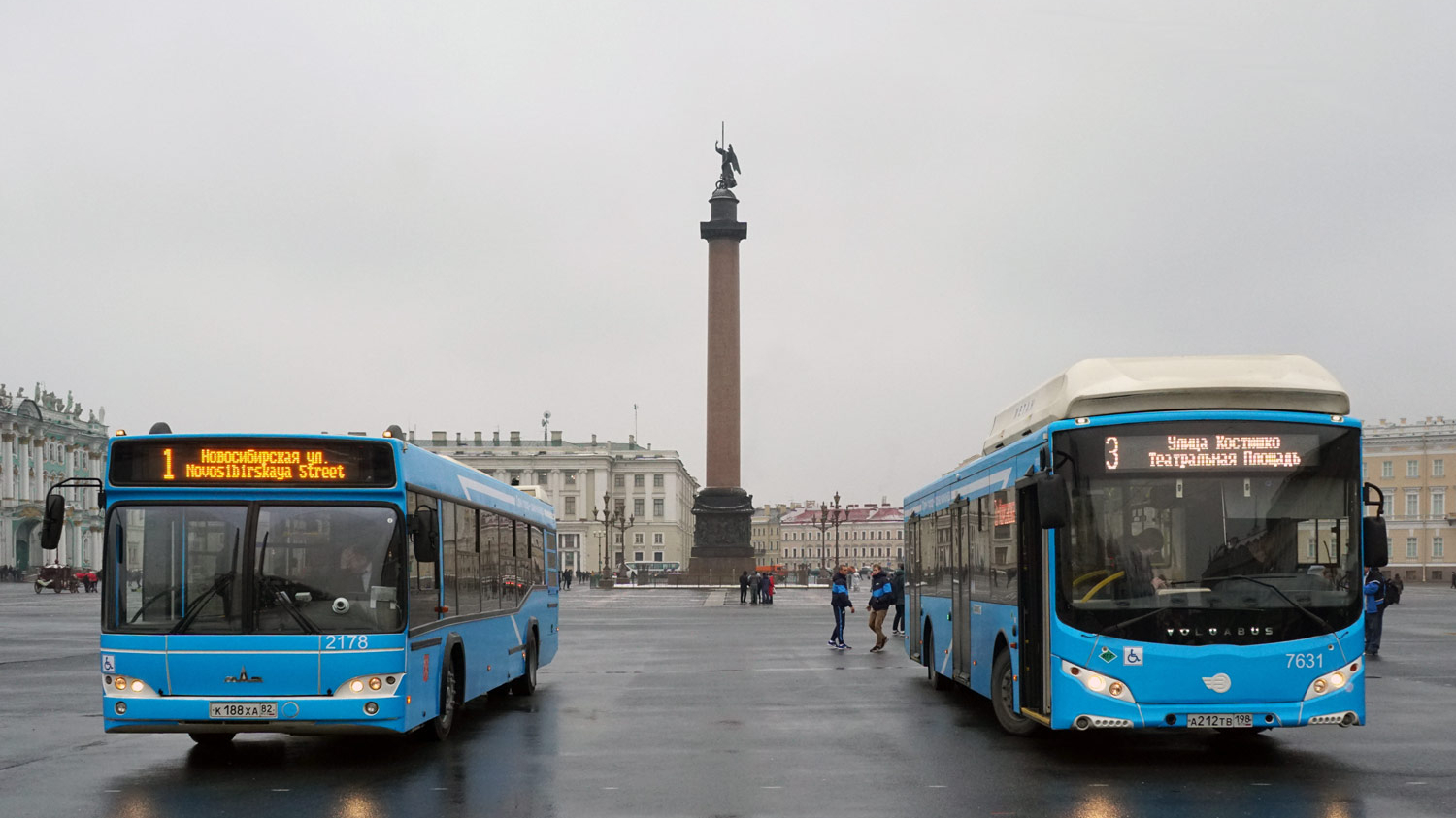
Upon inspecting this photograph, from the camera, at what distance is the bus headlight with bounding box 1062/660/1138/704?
403 inches

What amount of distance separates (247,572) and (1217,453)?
6.72 meters

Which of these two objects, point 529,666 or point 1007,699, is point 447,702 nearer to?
point 1007,699

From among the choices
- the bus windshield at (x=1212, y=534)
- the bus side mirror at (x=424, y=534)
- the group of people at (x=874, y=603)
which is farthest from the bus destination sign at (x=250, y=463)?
the group of people at (x=874, y=603)

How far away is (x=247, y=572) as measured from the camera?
1045 centimetres

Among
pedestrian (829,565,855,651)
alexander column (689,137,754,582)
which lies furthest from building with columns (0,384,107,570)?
pedestrian (829,565,855,651)

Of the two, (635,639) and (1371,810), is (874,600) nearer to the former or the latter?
(635,639)

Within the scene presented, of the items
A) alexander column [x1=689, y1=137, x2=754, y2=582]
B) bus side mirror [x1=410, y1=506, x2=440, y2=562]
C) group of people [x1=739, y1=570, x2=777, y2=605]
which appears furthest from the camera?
alexander column [x1=689, y1=137, x2=754, y2=582]

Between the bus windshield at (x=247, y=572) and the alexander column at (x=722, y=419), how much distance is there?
51.2 m

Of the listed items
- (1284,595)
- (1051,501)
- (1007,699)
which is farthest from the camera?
(1007,699)

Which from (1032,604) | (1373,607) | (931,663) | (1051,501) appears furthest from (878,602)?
(1051,501)

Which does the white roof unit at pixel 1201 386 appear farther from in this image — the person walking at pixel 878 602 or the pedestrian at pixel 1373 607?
the person walking at pixel 878 602

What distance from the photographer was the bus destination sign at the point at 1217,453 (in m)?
10.5

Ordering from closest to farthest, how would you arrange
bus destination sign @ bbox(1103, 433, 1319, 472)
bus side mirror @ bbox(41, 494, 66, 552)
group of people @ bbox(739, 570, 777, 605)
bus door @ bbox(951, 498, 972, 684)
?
1. bus side mirror @ bbox(41, 494, 66, 552)
2. bus destination sign @ bbox(1103, 433, 1319, 472)
3. bus door @ bbox(951, 498, 972, 684)
4. group of people @ bbox(739, 570, 777, 605)

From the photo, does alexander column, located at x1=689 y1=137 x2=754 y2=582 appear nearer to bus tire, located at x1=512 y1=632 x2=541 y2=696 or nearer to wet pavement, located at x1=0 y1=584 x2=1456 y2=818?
wet pavement, located at x1=0 y1=584 x2=1456 y2=818
